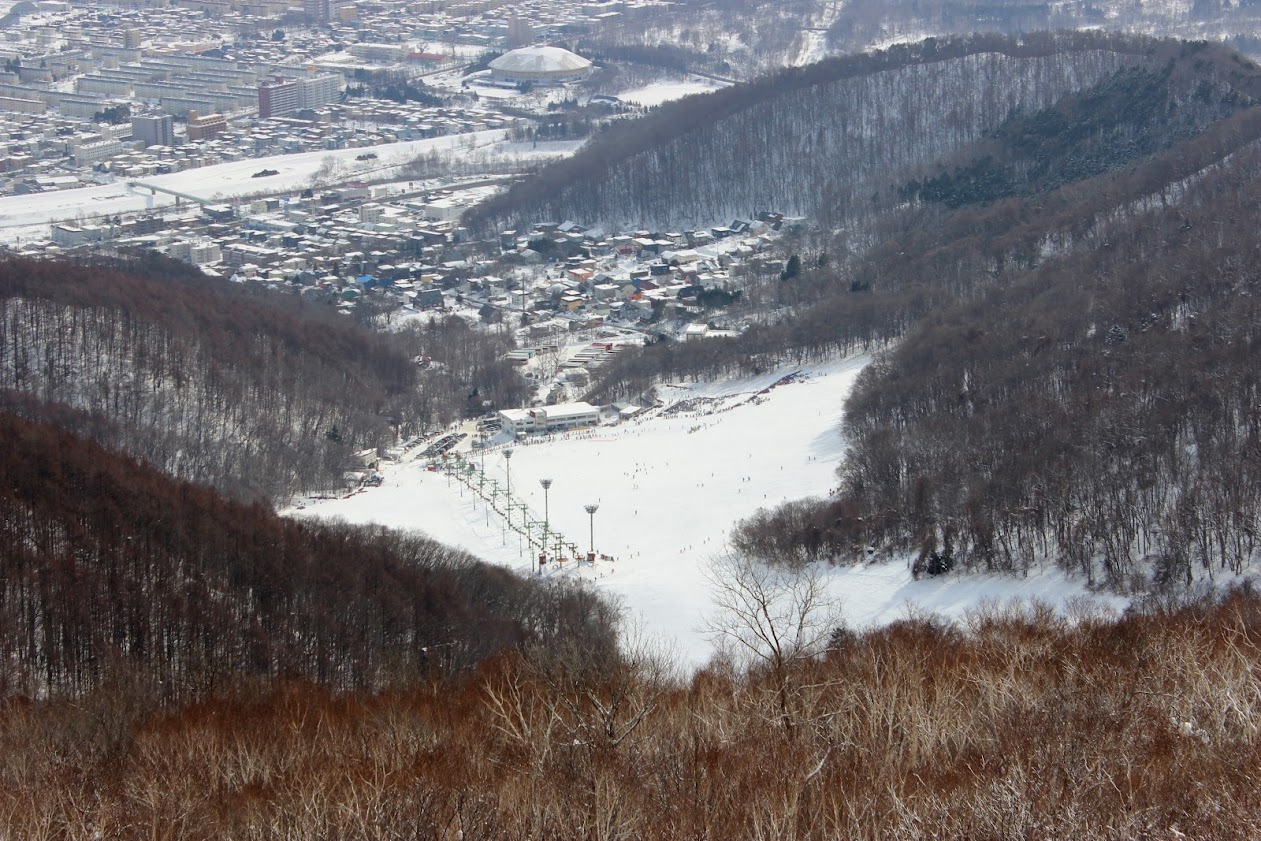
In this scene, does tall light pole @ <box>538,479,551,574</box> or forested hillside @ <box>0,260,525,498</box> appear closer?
tall light pole @ <box>538,479,551,574</box>

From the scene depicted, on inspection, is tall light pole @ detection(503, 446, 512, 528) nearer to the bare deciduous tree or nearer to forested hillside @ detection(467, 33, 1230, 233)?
the bare deciduous tree

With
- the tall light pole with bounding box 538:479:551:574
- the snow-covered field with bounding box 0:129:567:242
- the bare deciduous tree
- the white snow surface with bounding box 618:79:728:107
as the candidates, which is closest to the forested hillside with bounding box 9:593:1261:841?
the bare deciduous tree

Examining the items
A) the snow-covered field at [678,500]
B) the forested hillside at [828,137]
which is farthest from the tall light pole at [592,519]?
the forested hillside at [828,137]

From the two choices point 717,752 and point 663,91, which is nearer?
point 717,752

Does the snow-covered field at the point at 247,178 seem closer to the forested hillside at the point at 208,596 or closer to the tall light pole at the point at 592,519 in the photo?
the tall light pole at the point at 592,519

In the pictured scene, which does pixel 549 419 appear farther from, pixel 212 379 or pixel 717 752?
pixel 717 752

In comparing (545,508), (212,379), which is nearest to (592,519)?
(545,508)
